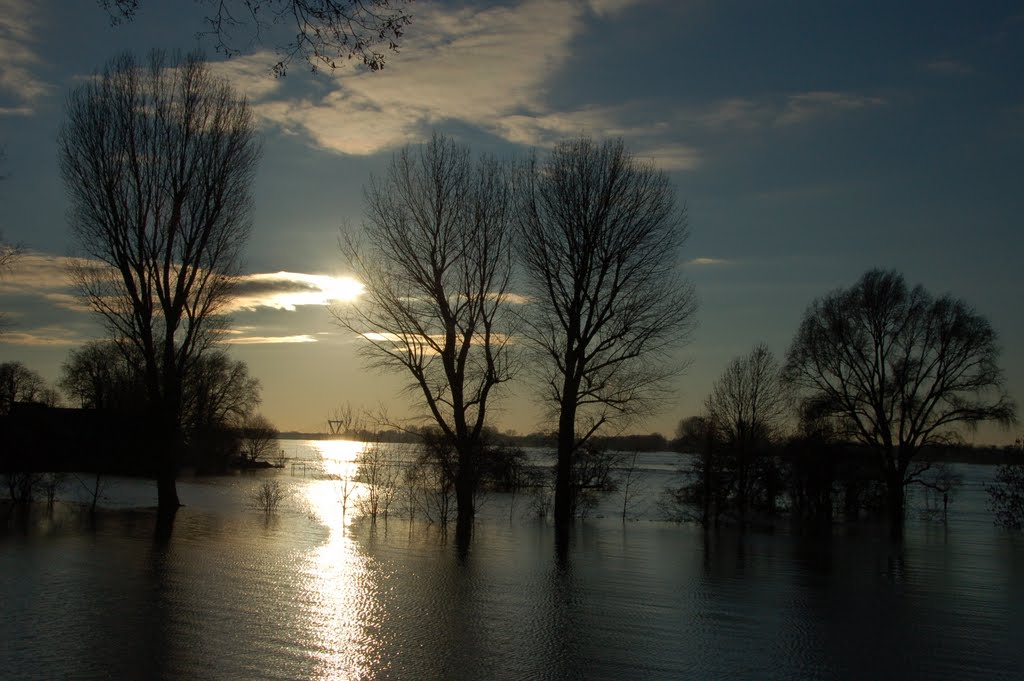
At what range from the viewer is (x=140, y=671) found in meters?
7.32

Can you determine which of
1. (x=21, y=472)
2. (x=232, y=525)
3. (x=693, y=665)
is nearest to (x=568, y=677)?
(x=693, y=665)

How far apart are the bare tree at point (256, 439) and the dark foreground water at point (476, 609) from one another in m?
70.5

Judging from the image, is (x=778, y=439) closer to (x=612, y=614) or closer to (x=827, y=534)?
(x=827, y=534)

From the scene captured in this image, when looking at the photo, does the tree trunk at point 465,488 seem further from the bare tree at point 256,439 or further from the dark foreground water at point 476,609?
the bare tree at point 256,439

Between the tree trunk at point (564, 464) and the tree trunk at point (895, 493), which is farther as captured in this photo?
the tree trunk at point (895, 493)

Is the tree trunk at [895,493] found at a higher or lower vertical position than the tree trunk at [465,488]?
lower

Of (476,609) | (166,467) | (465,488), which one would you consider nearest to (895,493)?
(465,488)

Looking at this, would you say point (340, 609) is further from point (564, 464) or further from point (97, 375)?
point (97, 375)

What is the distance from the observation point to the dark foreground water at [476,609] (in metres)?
8.05

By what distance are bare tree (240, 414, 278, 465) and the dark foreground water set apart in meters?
70.5

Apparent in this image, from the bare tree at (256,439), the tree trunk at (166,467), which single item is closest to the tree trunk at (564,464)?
the tree trunk at (166,467)

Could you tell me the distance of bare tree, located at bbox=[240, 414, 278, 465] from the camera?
8975 centimetres

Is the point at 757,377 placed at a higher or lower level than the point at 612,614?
higher

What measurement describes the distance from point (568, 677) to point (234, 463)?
84.1 m
